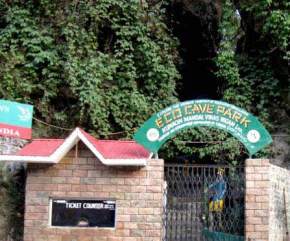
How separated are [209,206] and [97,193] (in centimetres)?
194

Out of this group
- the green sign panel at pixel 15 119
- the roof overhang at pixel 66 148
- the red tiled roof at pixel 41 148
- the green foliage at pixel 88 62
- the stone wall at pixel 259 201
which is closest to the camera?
the stone wall at pixel 259 201

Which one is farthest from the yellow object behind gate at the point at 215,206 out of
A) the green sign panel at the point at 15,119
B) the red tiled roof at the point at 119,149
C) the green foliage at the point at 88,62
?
the green foliage at the point at 88,62

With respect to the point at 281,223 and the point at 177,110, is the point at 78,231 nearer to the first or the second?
the point at 177,110

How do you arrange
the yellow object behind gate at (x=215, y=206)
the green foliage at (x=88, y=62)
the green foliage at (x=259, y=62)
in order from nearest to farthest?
the yellow object behind gate at (x=215, y=206) < the green foliage at (x=88, y=62) < the green foliage at (x=259, y=62)

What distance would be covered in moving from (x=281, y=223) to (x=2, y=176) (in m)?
5.20

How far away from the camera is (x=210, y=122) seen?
374 inches

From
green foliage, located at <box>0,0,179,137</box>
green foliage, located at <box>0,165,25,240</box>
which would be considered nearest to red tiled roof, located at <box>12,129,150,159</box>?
green foliage, located at <box>0,165,25,240</box>

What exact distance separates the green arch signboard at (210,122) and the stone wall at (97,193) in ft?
1.54

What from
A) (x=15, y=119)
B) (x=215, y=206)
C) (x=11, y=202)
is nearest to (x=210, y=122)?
(x=215, y=206)

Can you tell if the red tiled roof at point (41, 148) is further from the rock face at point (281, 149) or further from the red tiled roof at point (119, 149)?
the rock face at point (281, 149)

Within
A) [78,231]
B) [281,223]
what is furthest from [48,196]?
[281,223]

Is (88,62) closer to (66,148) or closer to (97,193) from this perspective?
(66,148)

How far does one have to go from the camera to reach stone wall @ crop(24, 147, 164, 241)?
31.1 ft

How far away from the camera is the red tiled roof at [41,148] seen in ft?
31.8
